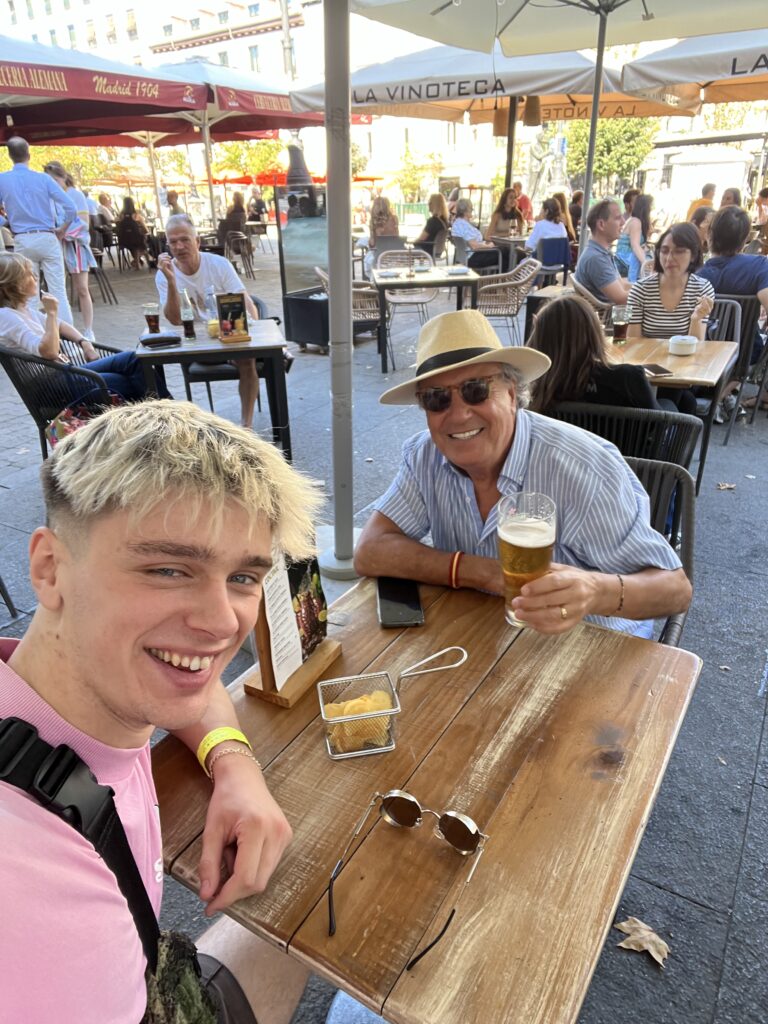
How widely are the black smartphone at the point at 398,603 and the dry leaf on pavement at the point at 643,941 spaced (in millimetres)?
1122

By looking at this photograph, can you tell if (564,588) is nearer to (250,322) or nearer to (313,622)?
(313,622)

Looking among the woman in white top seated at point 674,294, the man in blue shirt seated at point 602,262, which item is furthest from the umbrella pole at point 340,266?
the man in blue shirt seated at point 602,262

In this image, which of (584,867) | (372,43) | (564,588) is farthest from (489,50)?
(584,867)

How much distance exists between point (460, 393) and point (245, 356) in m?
3.07

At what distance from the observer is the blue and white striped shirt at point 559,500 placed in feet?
5.80

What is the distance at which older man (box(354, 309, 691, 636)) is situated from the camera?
1.74 metres

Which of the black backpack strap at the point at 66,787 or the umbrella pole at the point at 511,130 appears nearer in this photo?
the black backpack strap at the point at 66,787

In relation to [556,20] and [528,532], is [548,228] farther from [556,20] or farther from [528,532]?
[528,532]

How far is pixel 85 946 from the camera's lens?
2.45ft

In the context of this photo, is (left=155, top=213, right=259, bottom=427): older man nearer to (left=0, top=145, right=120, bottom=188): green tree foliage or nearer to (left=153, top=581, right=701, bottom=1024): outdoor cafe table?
(left=153, top=581, right=701, bottom=1024): outdoor cafe table

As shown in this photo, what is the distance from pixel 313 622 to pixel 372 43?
1035 centimetres

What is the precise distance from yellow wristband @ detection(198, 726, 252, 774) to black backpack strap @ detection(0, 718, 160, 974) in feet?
1.14

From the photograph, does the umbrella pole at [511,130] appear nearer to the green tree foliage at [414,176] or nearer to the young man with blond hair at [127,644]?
the young man with blond hair at [127,644]

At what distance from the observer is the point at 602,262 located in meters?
5.68
